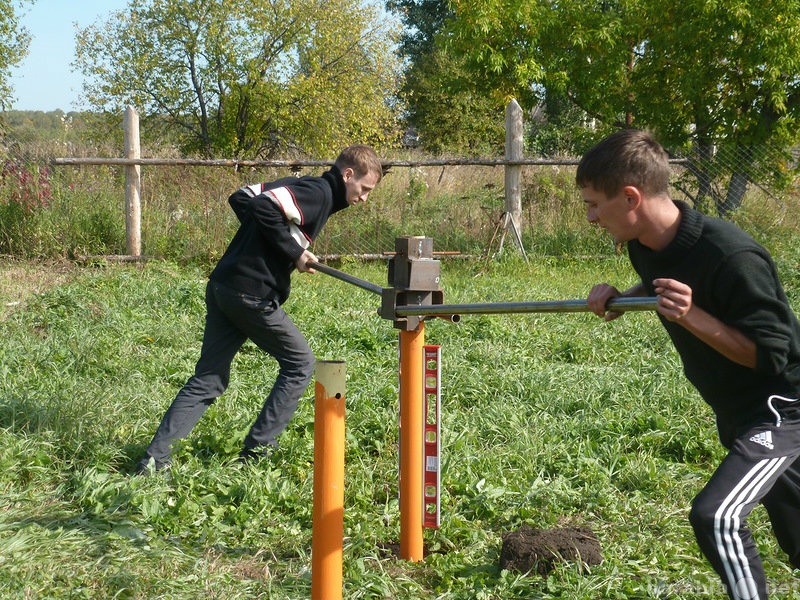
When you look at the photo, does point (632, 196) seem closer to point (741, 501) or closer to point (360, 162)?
point (741, 501)

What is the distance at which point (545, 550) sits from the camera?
346 centimetres

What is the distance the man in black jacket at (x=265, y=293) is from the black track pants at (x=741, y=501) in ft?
8.23

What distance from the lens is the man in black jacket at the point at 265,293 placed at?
14.4ft

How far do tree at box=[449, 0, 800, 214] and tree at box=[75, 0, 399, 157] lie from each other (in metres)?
10.4

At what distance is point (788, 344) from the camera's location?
2381 millimetres

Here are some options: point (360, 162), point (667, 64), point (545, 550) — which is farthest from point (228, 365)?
point (667, 64)

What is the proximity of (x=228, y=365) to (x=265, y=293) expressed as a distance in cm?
49

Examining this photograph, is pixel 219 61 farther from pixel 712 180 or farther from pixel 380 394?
pixel 380 394

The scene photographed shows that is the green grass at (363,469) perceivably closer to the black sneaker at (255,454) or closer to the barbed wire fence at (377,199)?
the black sneaker at (255,454)

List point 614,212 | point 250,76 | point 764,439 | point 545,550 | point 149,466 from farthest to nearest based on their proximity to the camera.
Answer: point 250,76 → point 149,466 → point 545,550 → point 614,212 → point 764,439

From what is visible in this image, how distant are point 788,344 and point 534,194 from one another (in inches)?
382

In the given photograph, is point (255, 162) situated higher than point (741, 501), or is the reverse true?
point (255, 162)

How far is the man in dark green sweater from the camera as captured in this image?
92.1 inches

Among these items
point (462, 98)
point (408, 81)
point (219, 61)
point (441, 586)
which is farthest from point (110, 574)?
point (408, 81)
